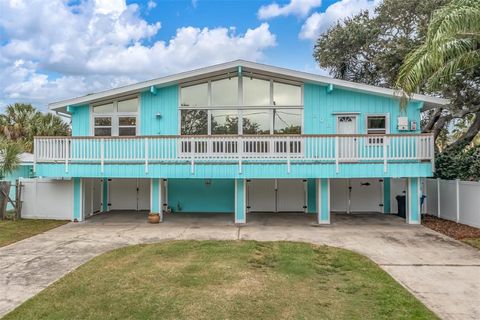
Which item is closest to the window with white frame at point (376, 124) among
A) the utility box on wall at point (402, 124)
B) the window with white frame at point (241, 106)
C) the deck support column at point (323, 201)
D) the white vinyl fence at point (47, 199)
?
the utility box on wall at point (402, 124)

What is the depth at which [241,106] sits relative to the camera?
12672 mm

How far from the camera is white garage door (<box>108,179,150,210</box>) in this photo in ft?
46.1

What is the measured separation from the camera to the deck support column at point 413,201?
37.0 feet

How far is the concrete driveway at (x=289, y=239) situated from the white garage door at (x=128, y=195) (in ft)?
3.16

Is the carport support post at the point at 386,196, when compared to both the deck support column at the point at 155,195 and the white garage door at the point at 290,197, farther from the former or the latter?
the deck support column at the point at 155,195

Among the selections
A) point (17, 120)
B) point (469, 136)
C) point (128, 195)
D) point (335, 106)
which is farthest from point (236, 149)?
point (17, 120)

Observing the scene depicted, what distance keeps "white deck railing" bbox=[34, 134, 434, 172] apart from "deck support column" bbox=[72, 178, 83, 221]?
0.80 m

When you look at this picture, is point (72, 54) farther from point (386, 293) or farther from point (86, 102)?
point (386, 293)

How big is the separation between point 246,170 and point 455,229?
6.57 m

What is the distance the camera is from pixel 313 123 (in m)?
12.6

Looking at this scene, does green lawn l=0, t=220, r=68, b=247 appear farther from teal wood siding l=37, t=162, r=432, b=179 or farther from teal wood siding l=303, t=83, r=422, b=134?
teal wood siding l=303, t=83, r=422, b=134

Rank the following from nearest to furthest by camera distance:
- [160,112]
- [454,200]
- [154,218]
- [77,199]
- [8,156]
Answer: [454,200] → [154,218] → [77,199] → [8,156] → [160,112]

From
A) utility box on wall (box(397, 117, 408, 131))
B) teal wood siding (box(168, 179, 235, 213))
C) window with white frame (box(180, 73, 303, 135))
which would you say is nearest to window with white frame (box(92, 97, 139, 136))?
window with white frame (box(180, 73, 303, 135))

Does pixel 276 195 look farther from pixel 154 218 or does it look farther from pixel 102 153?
pixel 102 153
